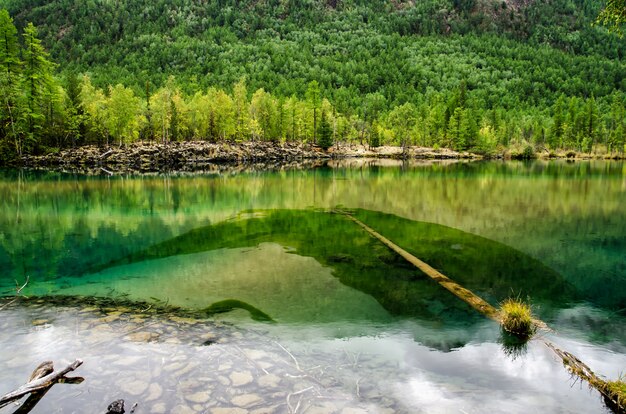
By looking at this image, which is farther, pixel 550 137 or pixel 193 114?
pixel 550 137

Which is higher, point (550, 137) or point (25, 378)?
point (550, 137)

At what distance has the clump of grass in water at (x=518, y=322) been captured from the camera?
11.1 metres

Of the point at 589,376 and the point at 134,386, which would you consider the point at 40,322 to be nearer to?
the point at 134,386

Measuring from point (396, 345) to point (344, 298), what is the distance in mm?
3493

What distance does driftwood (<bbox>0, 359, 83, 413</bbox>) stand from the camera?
24.0ft

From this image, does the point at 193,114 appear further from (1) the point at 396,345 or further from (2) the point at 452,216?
(1) the point at 396,345

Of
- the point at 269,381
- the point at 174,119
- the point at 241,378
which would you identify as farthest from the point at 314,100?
the point at 269,381

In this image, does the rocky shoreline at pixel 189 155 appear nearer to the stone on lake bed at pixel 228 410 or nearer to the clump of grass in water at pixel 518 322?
the stone on lake bed at pixel 228 410

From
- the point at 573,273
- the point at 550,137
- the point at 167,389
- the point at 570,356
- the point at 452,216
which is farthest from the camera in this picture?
the point at 550,137

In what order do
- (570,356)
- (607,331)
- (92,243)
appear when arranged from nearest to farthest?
(570,356)
(607,331)
(92,243)

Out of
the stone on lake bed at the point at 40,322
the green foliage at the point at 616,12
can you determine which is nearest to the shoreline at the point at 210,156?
the stone on lake bed at the point at 40,322

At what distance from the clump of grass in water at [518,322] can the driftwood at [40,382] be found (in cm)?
1056

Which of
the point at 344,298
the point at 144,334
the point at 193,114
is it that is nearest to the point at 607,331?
the point at 344,298

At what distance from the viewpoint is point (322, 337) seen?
36.2 ft
